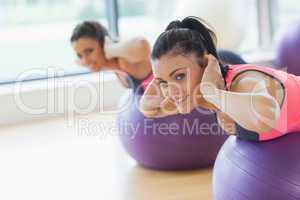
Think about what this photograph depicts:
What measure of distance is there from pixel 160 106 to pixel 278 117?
52 cm

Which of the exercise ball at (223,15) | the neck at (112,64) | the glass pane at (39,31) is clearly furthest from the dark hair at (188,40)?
the glass pane at (39,31)

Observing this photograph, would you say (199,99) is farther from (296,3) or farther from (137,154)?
(296,3)

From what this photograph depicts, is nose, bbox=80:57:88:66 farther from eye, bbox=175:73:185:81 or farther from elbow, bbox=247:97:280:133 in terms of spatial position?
elbow, bbox=247:97:280:133

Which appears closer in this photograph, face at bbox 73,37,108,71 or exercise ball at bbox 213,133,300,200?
exercise ball at bbox 213,133,300,200

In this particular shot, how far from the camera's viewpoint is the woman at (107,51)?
1.93 meters

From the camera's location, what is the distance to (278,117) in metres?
1.21

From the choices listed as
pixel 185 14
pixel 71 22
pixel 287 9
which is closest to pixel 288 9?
pixel 287 9

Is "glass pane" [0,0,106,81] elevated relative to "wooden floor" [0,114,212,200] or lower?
elevated

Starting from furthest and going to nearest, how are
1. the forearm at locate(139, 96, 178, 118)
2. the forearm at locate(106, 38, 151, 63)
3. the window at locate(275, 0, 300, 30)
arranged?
the window at locate(275, 0, 300, 30) → the forearm at locate(106, 38, 151, 63) → the forearm at locate(139, 96, 178, 118)

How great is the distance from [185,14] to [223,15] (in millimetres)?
316

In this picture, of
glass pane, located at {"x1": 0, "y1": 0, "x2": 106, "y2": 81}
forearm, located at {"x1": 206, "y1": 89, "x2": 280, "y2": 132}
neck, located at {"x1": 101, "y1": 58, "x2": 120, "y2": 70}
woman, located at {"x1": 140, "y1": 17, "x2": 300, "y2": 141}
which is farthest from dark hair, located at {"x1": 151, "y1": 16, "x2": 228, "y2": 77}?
glass pane, located at {"x1": 0, "y1": 0, "x2": 106, "y2": 81}

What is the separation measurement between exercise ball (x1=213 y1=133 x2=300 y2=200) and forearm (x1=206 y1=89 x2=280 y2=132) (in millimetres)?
72

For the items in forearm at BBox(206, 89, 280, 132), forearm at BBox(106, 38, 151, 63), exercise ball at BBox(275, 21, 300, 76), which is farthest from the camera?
exercise ball at BBox(275, 21, 300, 76)

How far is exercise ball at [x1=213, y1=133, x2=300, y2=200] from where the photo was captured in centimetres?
122
